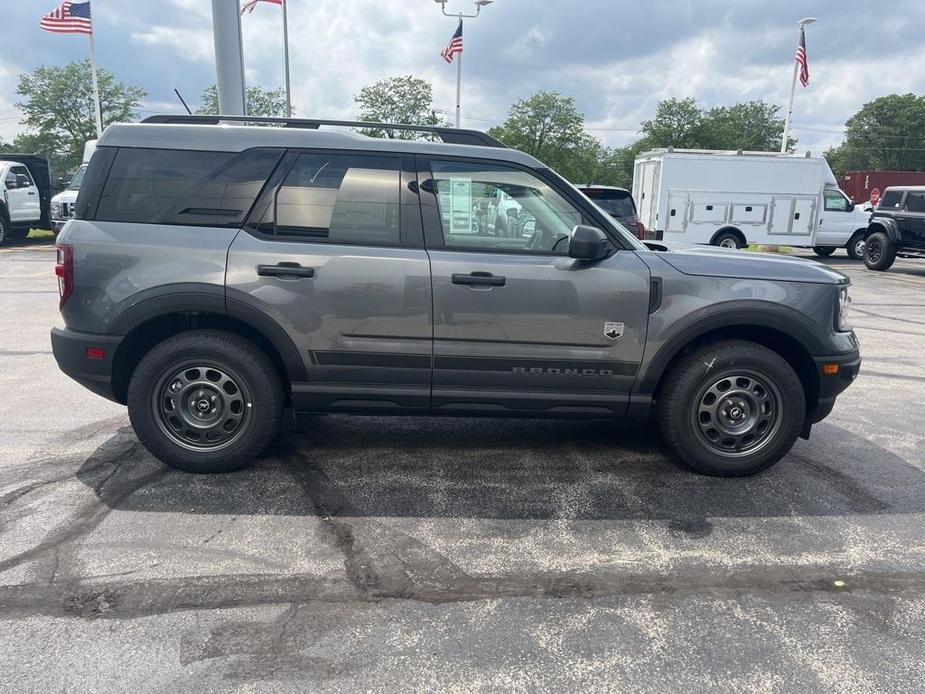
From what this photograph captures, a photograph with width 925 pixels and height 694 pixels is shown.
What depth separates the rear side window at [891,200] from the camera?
16861 mm

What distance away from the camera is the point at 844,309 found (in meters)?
4.07

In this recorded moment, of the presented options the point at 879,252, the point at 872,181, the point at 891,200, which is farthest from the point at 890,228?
the point at 872,181

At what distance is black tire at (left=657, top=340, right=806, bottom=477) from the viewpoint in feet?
12.9

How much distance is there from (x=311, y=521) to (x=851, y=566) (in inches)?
104

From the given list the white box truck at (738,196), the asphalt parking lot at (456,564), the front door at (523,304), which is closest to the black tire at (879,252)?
the white box truck at (738,196)

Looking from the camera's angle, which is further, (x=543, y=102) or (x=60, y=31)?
(x=543, y=102)

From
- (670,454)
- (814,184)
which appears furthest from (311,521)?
(814,184)

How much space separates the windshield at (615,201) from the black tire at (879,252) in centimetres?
889

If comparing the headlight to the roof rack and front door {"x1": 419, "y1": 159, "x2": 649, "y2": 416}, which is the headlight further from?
the roof rack

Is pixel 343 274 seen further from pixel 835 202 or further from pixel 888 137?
pixel 888 137

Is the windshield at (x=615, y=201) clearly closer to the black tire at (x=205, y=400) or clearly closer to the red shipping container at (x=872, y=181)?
the black tire at (x=205, y=400)

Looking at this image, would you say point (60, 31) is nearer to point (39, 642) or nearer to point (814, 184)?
point (814, 184)

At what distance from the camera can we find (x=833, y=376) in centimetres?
399

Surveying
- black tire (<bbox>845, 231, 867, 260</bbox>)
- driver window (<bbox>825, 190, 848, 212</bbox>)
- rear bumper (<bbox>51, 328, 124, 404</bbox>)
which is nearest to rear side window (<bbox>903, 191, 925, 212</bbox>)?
driver window (<bbox>825, 190, 848, 212</bbox>)
